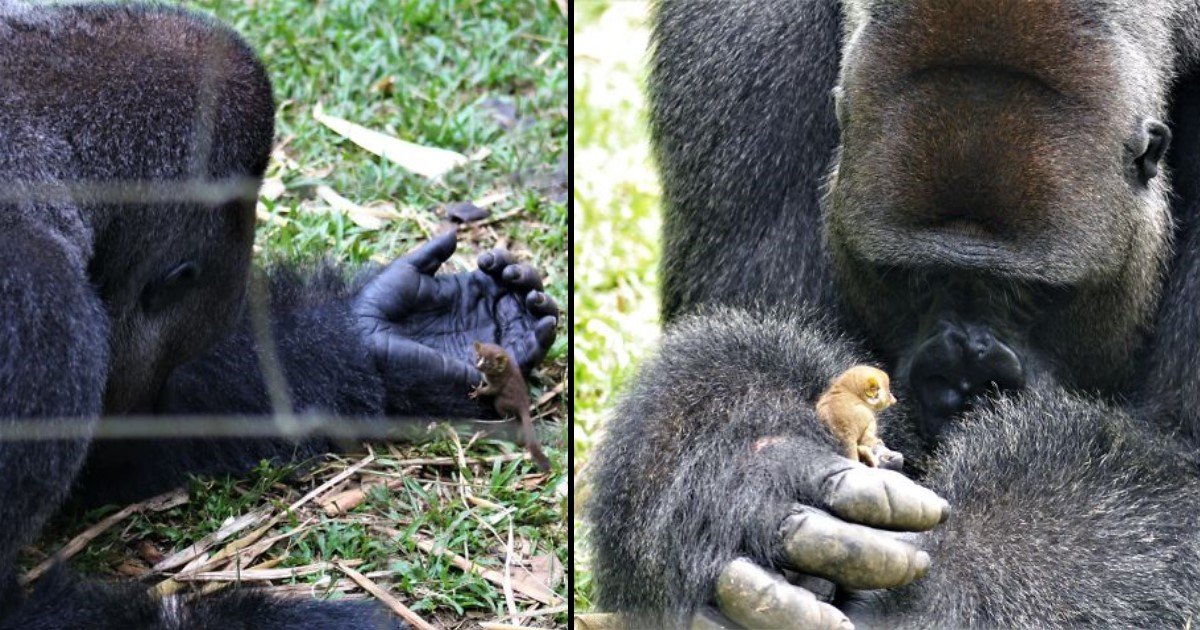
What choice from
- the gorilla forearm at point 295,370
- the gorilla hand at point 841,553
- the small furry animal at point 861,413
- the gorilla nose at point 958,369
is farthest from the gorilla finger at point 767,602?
the gorilla forearm at point 295,370

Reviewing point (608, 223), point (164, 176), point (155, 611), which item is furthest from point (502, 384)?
point (608, 223)

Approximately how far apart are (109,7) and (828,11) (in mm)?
1551

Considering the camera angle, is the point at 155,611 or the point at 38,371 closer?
the point at 38,371

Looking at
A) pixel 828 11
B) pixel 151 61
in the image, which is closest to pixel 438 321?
pixel 151 61

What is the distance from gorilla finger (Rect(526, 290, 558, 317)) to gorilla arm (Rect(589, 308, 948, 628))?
0.89 meters

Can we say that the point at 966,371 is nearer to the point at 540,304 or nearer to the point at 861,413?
the point at 861,413

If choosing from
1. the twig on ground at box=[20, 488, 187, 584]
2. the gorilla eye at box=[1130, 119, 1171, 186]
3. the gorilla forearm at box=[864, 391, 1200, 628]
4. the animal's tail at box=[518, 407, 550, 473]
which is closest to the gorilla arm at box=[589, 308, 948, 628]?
the gorilla forearm at box=[864, 391, 1200, 628]

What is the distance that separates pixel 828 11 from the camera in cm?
339

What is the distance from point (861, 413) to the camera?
2807 mm

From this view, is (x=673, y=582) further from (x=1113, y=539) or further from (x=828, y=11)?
(x=828, y=11)

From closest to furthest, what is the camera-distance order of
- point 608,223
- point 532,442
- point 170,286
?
point 170,286
point 532,442
point 608,223

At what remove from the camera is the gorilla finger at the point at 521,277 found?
4211 millimetres

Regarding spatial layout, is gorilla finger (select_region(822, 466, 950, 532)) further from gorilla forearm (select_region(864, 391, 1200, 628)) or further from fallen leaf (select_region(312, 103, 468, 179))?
fallen leaf (select_region(312, 103, 468, 179))

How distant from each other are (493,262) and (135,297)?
1093mm
